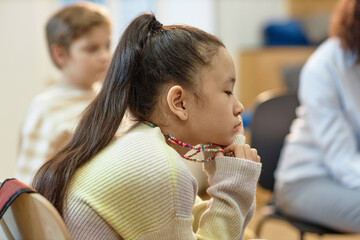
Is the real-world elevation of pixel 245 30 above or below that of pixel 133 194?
below

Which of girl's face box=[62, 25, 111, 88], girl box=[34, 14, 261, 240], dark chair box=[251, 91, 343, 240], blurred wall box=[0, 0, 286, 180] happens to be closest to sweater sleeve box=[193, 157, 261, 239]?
girl box=[34, 14, 261, 240]

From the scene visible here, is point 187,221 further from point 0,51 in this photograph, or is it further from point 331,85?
point 0,51

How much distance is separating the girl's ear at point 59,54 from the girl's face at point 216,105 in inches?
41.8

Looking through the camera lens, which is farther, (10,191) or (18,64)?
(18,64)

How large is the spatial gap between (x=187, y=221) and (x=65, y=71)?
1199 mm

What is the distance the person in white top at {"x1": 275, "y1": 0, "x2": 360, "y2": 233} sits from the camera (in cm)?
165

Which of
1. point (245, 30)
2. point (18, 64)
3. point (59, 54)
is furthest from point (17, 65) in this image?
point (245, 30)

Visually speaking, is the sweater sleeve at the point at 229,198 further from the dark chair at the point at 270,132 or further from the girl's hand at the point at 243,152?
the dark chair at the point at 270,132

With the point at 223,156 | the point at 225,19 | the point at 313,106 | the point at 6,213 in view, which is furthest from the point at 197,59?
the point at 225,19

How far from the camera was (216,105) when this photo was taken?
970 millimetres

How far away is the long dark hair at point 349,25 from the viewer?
66.5 inches

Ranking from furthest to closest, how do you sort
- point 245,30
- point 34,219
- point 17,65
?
1. point 245,30
2. point 17,65
3. point 34,219

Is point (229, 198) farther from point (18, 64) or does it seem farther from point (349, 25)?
point (18, 64)

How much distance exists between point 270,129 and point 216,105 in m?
0.90
